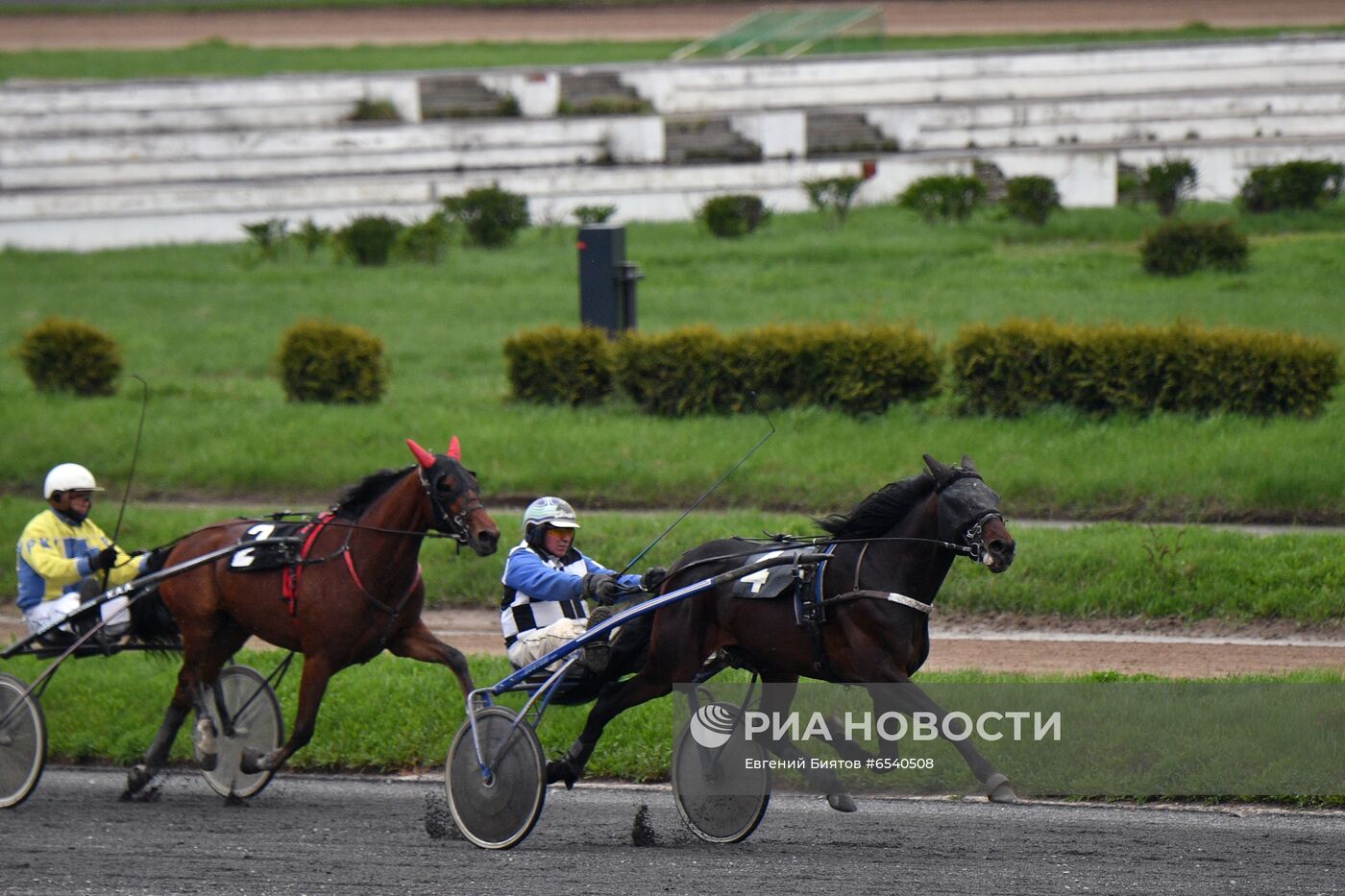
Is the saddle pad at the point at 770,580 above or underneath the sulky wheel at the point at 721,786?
above

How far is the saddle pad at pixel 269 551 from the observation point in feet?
24.0

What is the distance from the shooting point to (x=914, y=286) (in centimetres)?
1683

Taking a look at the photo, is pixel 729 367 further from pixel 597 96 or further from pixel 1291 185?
pixel 597 96

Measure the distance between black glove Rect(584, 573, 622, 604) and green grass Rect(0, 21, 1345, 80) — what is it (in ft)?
81.7

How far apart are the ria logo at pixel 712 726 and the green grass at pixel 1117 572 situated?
3.52 meters

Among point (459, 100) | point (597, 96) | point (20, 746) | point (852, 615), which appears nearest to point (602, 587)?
point (852, 615)

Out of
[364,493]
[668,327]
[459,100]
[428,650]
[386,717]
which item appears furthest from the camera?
[459,100]

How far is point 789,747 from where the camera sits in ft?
21.1

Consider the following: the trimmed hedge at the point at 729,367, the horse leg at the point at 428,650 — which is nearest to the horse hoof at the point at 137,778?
the horse leg at the point at 428,650

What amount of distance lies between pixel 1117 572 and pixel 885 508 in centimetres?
360

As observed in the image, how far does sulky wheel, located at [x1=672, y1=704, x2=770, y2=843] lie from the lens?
20.6 ft

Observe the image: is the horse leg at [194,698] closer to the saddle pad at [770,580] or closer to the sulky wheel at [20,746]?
the sulky wheel at [20,746]

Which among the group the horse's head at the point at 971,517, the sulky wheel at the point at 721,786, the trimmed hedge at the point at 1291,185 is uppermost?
the trimmed hedge at the point at 1291,185

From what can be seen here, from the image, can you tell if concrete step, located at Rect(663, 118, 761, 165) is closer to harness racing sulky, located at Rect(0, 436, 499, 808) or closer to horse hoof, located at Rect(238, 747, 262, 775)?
harness racing sulky, located at Rect(0, 436, 499, 808)
